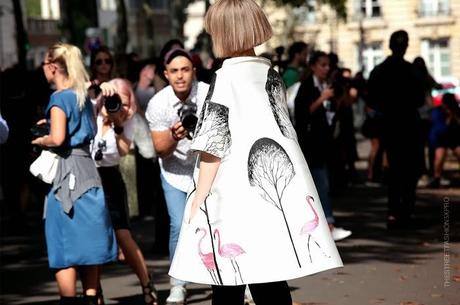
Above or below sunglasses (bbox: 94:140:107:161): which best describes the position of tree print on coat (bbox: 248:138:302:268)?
above

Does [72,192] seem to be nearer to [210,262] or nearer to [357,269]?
[210,262]

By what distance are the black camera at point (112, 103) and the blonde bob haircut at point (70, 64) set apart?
1.61 feet

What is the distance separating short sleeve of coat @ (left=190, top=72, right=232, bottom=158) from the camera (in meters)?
6.32

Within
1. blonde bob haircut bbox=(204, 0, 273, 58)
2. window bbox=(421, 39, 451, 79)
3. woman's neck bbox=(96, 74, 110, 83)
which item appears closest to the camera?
blonde bob haircut bbox=(204, 0, 273, 58)

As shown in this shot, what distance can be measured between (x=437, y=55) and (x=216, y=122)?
73869mm

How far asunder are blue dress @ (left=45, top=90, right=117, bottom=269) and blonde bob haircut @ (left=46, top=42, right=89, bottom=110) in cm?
6

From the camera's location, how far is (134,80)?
17.8 meters

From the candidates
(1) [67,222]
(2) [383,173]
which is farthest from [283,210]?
(2) [383,173]

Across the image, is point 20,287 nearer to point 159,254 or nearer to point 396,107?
point 159,254

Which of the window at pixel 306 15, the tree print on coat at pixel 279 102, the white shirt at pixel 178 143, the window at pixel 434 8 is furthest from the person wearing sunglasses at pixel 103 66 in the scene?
the window at pixel 434 8

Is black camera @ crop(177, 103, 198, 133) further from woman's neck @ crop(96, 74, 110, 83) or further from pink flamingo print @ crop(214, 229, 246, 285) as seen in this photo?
pink flamingo print @ crop(214, 229, 246, 285)

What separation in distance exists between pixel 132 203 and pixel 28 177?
13.0 ft

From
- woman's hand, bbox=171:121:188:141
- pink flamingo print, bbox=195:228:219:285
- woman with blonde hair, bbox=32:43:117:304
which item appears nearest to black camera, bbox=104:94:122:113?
woman with blonde hair, bbox=32:43:117:304

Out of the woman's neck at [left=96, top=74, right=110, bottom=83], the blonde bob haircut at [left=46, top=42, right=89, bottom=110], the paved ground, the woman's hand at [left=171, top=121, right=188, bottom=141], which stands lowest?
the paved ground
